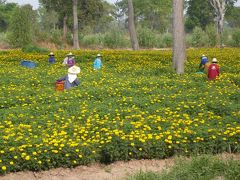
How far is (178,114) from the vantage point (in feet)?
28.1

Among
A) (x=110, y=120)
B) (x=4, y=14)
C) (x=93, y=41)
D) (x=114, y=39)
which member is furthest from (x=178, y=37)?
(x=4, y=14)

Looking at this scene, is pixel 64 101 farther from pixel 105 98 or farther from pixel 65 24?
pixel 65 24

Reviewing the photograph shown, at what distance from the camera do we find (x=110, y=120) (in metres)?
8.05

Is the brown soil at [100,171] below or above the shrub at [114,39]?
below

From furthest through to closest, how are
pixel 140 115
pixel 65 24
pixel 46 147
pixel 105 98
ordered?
pixel 65 24 < pixel 105 98 < pixel 140 115 < pixel 46 147

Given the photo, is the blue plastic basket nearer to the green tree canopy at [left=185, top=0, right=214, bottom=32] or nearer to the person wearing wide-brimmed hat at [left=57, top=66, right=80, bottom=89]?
the person wearing wide-brimmed hat at [left=57, top=66, right=80, bottom=89]

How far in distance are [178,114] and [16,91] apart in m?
4.62

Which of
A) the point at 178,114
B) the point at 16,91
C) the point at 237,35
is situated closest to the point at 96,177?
the point at 178,114

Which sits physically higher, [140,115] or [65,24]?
[65,24]

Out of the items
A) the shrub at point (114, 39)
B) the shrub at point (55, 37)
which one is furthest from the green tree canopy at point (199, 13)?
the shrub at point (55, 37)

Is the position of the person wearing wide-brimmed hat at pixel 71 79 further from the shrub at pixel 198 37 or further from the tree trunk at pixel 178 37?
the shrub at pixel 198 37

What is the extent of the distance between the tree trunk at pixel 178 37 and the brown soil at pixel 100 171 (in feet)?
30.9

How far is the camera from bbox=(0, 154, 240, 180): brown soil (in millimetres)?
5984

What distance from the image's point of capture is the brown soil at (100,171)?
→ 19.6 feet
